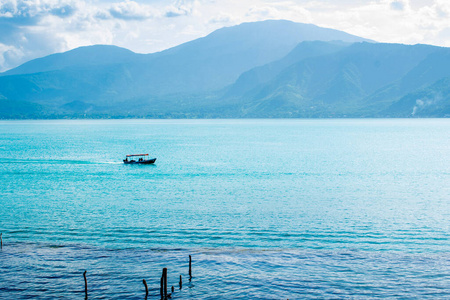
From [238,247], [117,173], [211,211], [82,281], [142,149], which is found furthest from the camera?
[142,149]

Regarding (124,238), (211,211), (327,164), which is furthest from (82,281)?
(327,164)

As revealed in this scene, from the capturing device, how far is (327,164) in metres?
121

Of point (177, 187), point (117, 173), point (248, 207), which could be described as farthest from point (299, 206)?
point (117, 173)

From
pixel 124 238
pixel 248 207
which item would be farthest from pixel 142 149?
pixel 124 238

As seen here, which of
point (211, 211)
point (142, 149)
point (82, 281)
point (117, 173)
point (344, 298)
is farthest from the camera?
point (142, 149)

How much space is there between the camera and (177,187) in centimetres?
8556

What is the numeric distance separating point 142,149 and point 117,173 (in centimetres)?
6533

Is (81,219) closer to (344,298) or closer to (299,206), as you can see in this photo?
(299,206)

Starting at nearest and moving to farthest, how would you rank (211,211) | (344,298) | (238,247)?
(344,298) < (238,247) < (211,211)

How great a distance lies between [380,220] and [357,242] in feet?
35.6

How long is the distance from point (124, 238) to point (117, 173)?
59.3m

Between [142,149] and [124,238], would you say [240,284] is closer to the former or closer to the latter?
[124,238]

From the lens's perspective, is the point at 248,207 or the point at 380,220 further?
the point at 248,207

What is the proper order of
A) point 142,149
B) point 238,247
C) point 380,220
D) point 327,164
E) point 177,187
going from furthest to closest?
point 142,149 < point 327,164 < point 177,187 < point 380,220 < point 238,247
